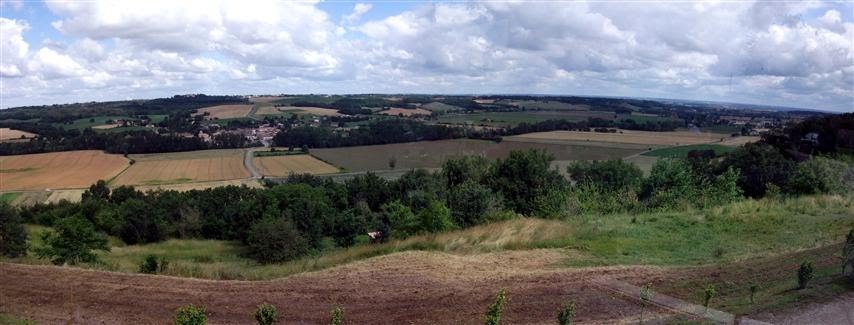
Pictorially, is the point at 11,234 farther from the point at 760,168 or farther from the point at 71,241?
the point at 760,168

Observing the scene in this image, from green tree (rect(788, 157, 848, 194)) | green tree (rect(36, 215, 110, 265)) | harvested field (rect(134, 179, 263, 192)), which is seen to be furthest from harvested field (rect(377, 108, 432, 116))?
green tree (rect(788, 157, 848, 194))

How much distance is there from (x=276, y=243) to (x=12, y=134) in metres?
80.0

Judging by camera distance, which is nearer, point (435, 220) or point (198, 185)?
point (435, 220)

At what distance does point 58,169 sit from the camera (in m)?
72.1

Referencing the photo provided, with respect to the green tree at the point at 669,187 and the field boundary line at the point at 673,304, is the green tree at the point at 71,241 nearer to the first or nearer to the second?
the field boundary line at the point at 673,304

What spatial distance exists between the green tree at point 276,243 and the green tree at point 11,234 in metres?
12.8

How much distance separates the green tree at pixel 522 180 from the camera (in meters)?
42.1

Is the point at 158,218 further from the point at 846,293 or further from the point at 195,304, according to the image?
the point at 846,293

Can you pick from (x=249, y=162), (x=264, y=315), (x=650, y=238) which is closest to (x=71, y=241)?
(x=264, y=315)

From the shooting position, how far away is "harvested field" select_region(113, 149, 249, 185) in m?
68.9

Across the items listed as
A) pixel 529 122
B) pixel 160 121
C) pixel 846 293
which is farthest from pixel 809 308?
pixel 160 121

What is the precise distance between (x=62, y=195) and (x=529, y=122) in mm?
71166

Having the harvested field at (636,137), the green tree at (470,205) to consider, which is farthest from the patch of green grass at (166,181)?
the green tree at (470,205)

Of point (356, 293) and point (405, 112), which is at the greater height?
point (405, 112)
